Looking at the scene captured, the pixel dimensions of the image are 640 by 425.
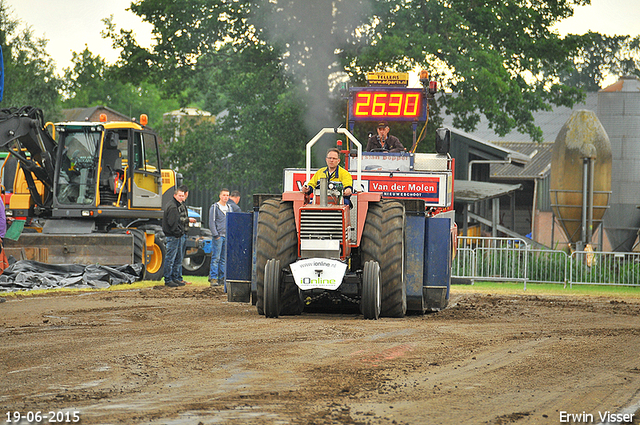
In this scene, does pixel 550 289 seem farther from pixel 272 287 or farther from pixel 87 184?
pixel 272 287

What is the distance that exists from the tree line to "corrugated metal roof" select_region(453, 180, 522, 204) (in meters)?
1.94

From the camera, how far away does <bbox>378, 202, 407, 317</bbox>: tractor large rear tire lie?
34.9 feet

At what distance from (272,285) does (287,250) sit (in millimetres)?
477

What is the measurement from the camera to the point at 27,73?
4953cm

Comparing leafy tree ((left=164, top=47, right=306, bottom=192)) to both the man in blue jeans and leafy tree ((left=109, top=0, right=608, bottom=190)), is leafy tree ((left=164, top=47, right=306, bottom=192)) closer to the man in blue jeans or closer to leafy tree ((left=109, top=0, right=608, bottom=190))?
leafy tree ((left=109, top=0, right=608, bottom=190))

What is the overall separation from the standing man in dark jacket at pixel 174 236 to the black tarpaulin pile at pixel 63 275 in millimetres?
794

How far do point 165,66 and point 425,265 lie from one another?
68.5ft

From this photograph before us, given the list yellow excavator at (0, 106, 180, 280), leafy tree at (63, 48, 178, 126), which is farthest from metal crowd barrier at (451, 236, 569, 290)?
leafy tree at (63, 48, 178, 126)

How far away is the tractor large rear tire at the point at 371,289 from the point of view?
33.7 feet

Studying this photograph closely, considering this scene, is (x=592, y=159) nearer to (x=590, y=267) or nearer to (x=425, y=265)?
(x=590, y=267)

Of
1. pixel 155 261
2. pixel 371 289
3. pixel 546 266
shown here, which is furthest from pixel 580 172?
pixel 371 289

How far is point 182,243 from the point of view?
1723 cm

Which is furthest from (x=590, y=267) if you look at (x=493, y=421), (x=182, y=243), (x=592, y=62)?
(x=592, y=62)

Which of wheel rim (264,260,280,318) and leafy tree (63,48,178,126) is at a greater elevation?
leafy tree (63,48,178,126)
